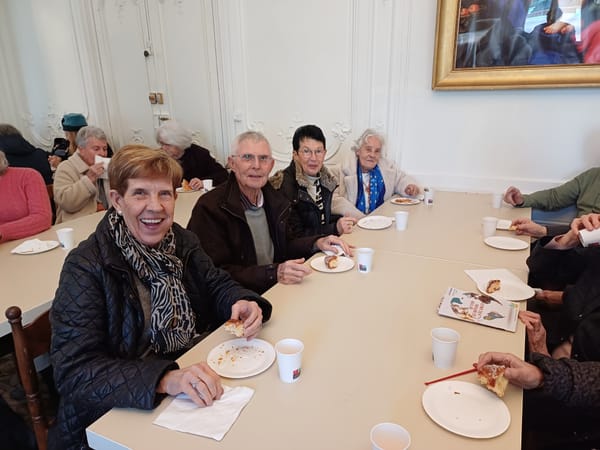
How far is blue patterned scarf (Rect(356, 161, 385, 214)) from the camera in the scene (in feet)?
9.84

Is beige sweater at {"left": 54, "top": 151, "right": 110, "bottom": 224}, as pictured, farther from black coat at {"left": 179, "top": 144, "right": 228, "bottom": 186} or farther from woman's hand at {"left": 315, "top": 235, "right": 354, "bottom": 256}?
woman's hand at {"left": 315, "top": 235, "right": 354, "bottom": 256}

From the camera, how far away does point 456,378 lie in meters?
0.96

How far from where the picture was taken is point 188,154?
368 centimetres

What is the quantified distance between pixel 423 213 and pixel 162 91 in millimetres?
3004

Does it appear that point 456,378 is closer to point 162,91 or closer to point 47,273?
point 47,273

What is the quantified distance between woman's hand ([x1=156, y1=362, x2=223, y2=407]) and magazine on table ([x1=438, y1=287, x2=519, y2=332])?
28.9 inches

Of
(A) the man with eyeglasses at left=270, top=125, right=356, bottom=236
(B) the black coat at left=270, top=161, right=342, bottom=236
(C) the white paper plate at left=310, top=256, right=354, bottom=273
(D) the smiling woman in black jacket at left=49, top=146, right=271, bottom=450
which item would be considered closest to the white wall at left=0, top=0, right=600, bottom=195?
(A) the man with eyeglasses at left=270, top=125, right=356, bottom=236

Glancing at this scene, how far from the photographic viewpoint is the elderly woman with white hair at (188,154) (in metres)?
3.53

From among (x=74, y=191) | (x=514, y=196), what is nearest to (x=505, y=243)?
(x=514, y=196)

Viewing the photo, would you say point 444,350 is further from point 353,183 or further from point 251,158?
point 353,183

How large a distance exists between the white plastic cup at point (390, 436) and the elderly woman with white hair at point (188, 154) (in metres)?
3.06

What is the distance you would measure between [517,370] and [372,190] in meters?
2.21

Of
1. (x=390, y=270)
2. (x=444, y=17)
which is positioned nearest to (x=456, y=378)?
(x=390, y=270)

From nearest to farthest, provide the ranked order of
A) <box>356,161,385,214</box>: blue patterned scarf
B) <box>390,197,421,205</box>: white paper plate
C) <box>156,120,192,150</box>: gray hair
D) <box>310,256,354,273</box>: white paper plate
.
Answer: <box>310,256,354,273</box>: white paper plate → <box>390,197,421,205</box>: white paper plate → <box>356,161,385,214</box>: blue patterned scarf → <box>156,120,192,150</box>: gray hair
